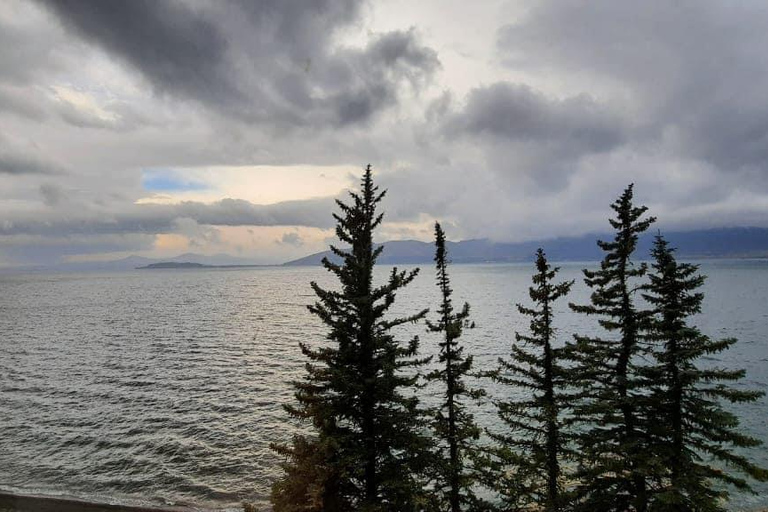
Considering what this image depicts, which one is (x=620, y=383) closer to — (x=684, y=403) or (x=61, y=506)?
(x=684, y=403)

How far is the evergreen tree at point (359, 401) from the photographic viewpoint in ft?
55.8

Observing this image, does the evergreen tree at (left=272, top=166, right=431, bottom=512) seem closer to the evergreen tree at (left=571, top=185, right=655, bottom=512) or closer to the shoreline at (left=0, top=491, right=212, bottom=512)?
the evergreen tree at (left=571, top=185, right=655, bottom=512)

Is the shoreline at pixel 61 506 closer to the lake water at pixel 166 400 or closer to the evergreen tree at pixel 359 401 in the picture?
the lake water at pixel 166 400

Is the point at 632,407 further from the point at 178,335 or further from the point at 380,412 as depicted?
the point at 178,335

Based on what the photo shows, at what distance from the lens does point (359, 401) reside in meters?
18.2

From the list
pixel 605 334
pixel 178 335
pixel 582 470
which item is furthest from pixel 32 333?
pixel 605 334

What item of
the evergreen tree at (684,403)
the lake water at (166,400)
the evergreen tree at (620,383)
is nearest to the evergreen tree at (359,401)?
the evergreen tree at (620,383)

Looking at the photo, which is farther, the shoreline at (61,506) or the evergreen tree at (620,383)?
the shoreline at (61,506)

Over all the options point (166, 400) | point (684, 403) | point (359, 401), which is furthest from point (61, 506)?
point (684, 403)

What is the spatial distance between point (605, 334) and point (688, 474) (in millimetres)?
78972

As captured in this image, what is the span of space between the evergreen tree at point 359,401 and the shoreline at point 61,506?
700 inches

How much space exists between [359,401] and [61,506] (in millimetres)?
25451

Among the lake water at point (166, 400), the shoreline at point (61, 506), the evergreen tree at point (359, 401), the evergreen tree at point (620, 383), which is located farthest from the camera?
the lake water at point (166, 400)

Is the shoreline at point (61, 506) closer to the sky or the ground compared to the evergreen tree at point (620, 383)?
closer to the ground
